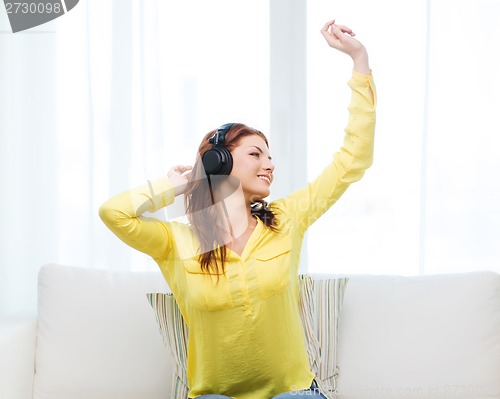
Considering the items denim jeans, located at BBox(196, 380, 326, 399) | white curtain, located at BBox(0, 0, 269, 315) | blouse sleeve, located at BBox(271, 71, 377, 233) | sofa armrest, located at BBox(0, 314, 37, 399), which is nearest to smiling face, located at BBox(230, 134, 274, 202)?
blouse sleeve, located at BBox(271, 71, 377, 233)

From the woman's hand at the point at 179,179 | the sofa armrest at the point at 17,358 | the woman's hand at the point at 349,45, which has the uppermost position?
A: the woman's hand at the point at 349,45

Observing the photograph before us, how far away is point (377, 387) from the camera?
5.98 feet

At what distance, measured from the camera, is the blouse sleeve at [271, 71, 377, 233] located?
5.20ft

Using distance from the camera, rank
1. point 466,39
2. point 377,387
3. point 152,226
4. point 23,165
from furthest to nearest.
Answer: point 23,165 < point 466,39 < point 377,387 < point 152,226

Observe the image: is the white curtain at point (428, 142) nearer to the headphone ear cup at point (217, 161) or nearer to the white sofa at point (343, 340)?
the white sofa at point (343, 340)

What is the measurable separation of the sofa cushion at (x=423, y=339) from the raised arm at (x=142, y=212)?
59 cm

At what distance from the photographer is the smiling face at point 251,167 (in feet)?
5.28

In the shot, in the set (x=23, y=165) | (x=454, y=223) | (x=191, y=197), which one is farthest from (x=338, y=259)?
(x=23, y=165)

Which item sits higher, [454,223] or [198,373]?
[454,223]

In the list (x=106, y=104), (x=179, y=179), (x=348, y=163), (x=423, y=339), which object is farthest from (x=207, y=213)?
(x=106, y=104)

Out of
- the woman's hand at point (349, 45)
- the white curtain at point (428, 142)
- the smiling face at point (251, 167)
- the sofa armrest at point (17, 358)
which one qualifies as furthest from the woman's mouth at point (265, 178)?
the sofa armrest at point (17, 358)

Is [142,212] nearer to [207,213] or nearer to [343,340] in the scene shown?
[207,213]

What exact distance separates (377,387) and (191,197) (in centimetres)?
70

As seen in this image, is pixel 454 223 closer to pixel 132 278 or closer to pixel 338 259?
pixel 338 259
